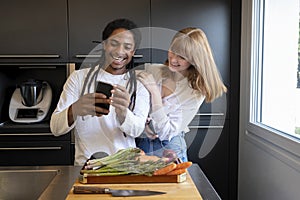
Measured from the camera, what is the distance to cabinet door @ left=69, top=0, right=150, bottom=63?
221 centimetres

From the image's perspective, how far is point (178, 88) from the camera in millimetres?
1305

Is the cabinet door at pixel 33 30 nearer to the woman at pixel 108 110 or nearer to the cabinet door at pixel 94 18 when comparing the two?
the cabinet door at pixel 94 18

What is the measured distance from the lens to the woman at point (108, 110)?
3.89 ft

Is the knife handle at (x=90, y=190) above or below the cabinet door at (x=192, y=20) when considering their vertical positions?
below

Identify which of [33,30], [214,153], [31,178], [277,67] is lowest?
[214,153]

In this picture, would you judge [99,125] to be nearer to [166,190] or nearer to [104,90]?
[104,90]

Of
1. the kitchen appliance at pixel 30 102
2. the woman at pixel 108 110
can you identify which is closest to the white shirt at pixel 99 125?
the woman at pixel 108 110

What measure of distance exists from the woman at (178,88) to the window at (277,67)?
0.57m

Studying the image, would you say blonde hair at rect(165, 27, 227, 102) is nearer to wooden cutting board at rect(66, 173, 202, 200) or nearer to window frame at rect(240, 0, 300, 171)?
wooden cutting board at rect(66, 173, 202, 200)

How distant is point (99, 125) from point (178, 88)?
0.32m

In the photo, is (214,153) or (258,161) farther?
(214,153)

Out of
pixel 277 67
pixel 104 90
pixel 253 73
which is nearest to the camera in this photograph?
pixel 104 90

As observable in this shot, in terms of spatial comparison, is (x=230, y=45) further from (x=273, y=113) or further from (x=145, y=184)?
(x=145, y=184)

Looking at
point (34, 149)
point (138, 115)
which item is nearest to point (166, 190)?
point (138, 115)
